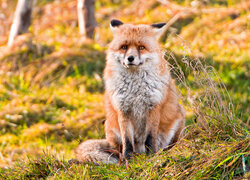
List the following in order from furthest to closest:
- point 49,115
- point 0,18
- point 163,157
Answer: point 0,18, point 49,115, point 163,157

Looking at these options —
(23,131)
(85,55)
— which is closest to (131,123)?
(23,131)

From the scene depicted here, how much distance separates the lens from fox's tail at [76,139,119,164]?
168 inches

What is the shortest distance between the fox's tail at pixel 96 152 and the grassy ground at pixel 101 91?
212 millimetres

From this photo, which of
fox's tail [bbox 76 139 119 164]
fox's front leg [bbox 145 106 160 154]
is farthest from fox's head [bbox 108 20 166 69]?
fox's tail [bbox 76 139 119 164]

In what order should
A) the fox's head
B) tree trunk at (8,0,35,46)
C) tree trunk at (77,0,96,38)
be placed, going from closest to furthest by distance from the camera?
the fox's head < tree trunk at (8,0,35,46) < tree trunk at (77,0,96,38)

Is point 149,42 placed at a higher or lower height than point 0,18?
lower

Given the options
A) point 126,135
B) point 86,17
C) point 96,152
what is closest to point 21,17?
point 86,17

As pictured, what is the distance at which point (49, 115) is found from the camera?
707cm

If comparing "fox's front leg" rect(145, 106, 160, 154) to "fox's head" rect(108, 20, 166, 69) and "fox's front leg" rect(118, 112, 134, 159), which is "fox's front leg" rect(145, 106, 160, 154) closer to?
"fox's front leg" rect(118, 112, 134, 159)

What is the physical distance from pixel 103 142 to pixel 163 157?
1.41 meters

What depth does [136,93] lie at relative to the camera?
4230 mm

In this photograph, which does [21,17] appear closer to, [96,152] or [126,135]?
[96,152]

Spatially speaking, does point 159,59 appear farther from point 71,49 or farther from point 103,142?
point 71,49

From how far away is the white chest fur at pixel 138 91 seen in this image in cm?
420
